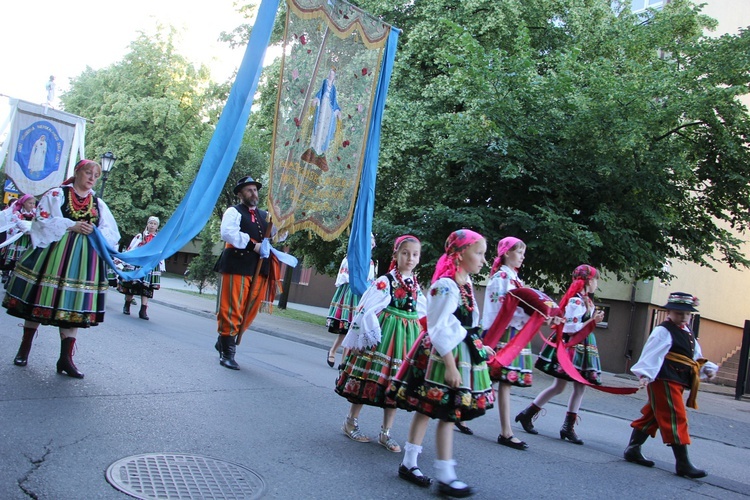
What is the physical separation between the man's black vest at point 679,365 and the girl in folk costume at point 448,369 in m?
2.41

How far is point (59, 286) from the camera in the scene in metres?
5.71

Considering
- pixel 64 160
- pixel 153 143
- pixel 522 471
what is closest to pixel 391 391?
pixel 522 471

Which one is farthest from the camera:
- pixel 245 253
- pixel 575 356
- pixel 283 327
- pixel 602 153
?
pixel 283 327

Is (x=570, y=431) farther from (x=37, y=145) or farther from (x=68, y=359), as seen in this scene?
(x=37, y=145)

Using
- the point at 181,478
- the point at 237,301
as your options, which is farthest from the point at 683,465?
the point at 237,301

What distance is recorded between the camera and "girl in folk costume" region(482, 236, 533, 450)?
580 centimetres

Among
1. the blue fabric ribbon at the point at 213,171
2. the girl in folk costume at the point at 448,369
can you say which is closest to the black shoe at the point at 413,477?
the girl in folk costume at the point at 448,369

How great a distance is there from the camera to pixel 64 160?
15.8 m

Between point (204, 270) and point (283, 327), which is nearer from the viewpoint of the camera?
point (283, 327)

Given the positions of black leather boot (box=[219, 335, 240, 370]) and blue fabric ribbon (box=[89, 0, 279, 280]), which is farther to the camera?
black leather boot (box=[219, 335, 240, 370])

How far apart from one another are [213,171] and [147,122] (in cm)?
3857

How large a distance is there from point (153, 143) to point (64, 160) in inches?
1036

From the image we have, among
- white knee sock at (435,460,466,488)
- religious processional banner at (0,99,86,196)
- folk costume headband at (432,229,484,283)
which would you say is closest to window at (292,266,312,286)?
religious processional banner at (0,99,86,196)

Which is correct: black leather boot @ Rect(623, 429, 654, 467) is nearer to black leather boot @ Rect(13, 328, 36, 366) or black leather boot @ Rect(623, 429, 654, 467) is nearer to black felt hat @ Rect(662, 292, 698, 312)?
black felt hat @ Rect(662, 292, 698, 312)
